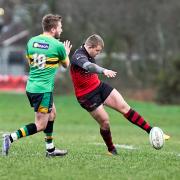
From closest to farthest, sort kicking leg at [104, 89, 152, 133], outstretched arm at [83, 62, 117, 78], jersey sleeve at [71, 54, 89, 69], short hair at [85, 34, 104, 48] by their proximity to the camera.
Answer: outstretched arm at [83, 62, 117, 78] → jersey sleeve at [71, 54, 89, 69] → short hair at [85, 34, 104, 48] → kicking leg at [104, 89, 152, 133]

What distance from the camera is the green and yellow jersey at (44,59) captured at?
1027 cm

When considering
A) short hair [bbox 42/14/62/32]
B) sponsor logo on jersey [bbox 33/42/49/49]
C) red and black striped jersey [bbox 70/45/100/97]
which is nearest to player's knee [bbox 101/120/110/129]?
red and black striped jersey [bbox 70/45/100/97]

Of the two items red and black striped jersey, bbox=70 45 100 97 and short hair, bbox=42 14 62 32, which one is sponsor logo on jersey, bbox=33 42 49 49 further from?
red and black striped jersey, bbox=70 45 100 97

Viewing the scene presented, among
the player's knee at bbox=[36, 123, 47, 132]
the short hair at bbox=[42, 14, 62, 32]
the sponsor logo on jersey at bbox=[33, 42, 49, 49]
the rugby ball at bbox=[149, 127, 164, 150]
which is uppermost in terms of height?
the short hair at bbox=[42, 14, 62, 32]

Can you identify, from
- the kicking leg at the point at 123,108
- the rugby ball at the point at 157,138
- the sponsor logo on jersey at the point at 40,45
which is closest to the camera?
the sponsor logo on jersey at the point at 40,45

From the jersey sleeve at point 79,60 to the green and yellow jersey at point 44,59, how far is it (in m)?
0.54

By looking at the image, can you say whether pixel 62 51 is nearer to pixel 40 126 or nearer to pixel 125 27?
pixel 40 126

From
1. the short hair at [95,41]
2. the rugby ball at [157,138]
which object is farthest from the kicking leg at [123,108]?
the short hair at [95,41]

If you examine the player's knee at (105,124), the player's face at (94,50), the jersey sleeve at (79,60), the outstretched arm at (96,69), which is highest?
the player's face at (94,50)

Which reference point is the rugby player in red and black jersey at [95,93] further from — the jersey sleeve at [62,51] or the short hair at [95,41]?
the jersey sleeve at [62,51]

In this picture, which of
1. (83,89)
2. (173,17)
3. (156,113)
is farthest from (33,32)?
(83,89)

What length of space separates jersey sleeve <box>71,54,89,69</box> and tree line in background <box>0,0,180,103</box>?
1514 inches

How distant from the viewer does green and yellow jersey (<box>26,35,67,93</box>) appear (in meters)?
10.3

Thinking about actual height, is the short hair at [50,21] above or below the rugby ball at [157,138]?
above
